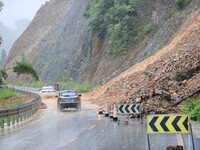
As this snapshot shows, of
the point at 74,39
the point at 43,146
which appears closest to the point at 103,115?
the point at 43,146

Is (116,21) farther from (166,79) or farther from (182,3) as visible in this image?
(166,79)

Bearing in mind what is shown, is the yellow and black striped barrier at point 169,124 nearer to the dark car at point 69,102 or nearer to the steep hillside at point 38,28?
the dark car at point 69,102

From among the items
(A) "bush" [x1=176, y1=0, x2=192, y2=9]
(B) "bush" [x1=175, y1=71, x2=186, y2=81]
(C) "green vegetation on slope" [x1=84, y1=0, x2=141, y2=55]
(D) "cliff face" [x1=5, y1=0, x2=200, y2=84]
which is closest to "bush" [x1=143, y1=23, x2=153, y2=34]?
(D) "cliff face" [x1=5, y1=0, x2=200, y2=84]

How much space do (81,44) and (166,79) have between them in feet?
150

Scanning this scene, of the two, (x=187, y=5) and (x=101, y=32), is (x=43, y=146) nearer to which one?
(x=187, y=5)

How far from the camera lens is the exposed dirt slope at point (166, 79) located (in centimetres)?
2617

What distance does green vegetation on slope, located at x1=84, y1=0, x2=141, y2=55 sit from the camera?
192 ft

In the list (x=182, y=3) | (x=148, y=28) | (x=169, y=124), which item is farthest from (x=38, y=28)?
(x=169, y=124)

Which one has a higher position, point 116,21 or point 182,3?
point 116,21

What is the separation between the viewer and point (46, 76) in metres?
88.6

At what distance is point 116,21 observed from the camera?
62156mm

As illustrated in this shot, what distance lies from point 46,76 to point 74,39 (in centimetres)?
1054

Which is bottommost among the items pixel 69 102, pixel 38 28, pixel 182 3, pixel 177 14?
pixel 69 102

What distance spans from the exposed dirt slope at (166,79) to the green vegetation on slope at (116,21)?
15794mm
